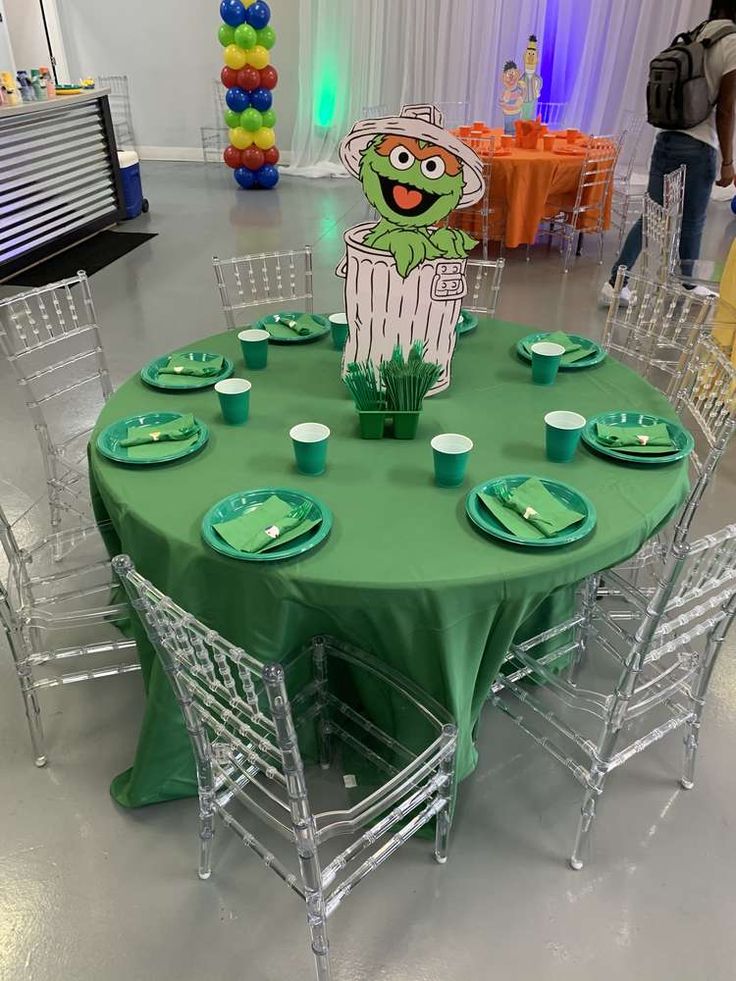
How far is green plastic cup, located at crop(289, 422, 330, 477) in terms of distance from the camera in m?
1.55

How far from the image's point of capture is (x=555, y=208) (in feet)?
17.1

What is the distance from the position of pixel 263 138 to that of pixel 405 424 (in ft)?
20.7

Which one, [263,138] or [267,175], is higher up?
[263,138]

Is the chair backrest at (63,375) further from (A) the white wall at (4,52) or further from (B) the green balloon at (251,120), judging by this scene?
(B) the green balloon at (251,120)

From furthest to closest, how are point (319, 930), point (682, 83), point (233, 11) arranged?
point (233, 11) → point (682, 83) → point (319, 930)

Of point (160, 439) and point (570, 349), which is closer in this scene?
point (160, 439)

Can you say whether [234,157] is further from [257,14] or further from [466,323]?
[466,323]

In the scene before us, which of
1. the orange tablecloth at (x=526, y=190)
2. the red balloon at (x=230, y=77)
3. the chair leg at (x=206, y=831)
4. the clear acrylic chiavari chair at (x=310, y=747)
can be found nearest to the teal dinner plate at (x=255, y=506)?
the clear acrylic chiavari chair at (x=310, y=747)

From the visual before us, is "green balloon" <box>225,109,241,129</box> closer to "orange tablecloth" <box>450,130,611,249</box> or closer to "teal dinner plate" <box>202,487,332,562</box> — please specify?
"orange tablecloth" <box>450,130,611,249</box>

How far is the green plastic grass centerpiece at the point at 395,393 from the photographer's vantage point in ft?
5.50

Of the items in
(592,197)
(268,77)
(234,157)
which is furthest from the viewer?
(234,157)

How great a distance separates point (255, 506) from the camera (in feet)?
4.76

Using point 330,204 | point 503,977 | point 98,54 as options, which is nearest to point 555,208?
point 330,204

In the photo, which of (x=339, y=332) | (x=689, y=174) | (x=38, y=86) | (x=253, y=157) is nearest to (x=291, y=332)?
(x=339, y=332)
